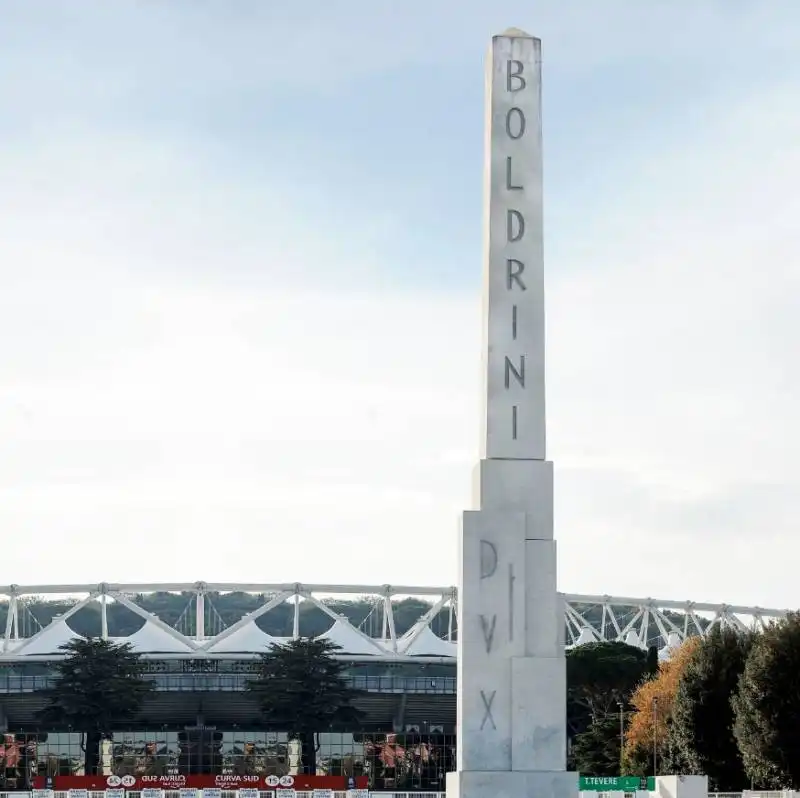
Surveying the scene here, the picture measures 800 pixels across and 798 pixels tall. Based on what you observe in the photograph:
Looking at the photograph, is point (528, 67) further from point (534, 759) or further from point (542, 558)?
point (534, 759)

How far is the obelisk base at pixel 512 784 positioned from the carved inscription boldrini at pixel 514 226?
808 centimetres

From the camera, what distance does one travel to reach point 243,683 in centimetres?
16538

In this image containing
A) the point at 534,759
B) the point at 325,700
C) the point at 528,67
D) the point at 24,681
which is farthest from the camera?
the point at 24,681

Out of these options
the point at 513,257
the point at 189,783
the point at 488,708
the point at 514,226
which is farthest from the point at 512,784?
the point at 189,783

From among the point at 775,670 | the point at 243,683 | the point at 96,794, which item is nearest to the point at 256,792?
the point at 96,794

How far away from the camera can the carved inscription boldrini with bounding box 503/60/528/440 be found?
39.6m

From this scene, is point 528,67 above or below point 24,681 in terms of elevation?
above

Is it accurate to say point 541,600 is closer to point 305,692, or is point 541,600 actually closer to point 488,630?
point 488,630

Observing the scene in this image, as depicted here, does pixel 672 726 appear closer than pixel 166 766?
Yes

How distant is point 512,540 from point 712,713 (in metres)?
51.9

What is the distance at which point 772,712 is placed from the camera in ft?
256

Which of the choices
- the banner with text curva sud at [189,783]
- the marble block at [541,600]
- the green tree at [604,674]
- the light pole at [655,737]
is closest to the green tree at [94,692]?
the banner with text curva sud at [189,783]

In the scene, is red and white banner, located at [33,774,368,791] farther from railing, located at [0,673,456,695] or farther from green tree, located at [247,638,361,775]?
railing, located at [0,673,456,695]

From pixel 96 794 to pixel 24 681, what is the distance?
228ft
